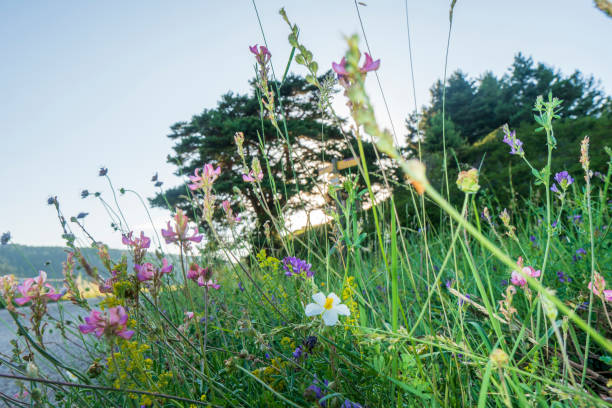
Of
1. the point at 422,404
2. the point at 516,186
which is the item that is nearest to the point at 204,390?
the point at 422,404

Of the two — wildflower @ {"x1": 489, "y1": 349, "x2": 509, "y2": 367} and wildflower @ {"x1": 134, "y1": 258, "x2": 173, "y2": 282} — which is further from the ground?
wildflower @ {"x1": 134, "y1": 258, "x2": 173, "y2": 282}

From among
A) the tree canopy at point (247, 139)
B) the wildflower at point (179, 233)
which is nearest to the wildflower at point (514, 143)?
the wildflower at point (179, 233)

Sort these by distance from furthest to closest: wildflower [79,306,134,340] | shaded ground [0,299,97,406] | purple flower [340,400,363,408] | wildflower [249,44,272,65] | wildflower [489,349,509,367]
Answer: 1. shaded ground [0,299,97,406]
2. wildflower [249,44,272,65]
3. purple flower [340,400,363,408]
4. wildflower [79,306,134,340]
5. wildflower [489,349,509,367]

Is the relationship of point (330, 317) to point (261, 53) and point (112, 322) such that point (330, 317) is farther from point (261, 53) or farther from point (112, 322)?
point (261, 53)

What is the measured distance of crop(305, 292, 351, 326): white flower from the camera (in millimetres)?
764

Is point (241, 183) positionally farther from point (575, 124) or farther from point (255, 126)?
point (575, 124)

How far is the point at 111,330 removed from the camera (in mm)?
679

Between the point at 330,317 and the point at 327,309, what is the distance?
1.3 inches

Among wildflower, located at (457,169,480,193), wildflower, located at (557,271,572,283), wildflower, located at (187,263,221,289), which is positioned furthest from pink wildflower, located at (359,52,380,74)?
wildflower, located at (557,271,572,283)

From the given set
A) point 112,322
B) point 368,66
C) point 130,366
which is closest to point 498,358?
point 368,66

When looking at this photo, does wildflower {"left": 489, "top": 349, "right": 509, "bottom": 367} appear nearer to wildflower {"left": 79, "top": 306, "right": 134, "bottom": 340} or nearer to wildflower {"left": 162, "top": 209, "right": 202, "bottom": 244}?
wildflower {"left": 162, "top": 209, "right": 202, "bottom": 244}

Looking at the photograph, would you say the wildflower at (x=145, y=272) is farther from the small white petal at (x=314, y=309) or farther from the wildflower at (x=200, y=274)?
the small white petal at (x=314, y=309)

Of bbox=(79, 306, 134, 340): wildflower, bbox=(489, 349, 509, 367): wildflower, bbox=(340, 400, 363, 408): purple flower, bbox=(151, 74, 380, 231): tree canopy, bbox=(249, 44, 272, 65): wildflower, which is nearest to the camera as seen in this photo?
bbox=(489, 349, 509, 367): wildflower

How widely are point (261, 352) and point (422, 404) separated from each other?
73 centimetres
